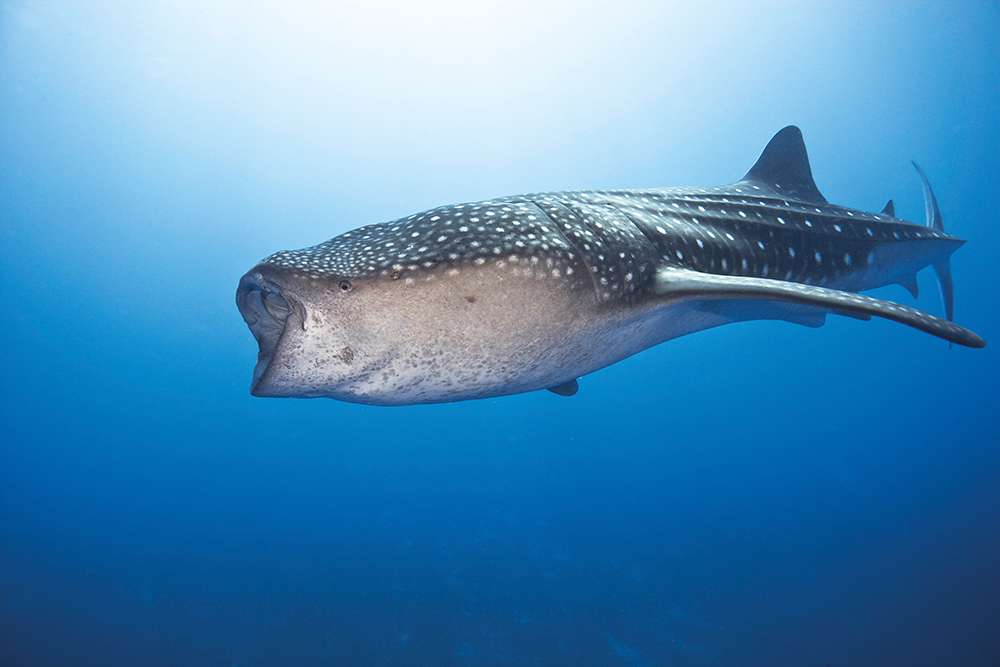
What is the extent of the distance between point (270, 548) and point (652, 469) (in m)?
22.5

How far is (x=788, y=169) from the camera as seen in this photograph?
18.7 ft

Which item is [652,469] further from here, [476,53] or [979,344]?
[979,344]

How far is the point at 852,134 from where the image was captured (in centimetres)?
3538

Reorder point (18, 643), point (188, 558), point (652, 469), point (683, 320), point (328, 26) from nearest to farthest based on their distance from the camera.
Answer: point (683, 320)
point (18, 643)
point (188, 558)
point (328, 26)
point (652, 469)

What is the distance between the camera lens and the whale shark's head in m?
2.06

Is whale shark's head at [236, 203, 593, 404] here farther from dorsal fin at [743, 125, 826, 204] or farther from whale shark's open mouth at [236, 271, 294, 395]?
dorsal fin at [743, 125, 826, 204]

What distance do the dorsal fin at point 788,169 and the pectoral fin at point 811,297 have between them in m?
3.49

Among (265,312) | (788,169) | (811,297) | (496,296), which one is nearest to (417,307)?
(496,296)

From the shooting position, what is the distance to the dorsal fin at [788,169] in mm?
5617

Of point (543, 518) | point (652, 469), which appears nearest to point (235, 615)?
point (543, 518)

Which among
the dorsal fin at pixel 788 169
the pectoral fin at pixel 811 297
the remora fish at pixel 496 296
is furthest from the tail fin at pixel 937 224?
the pectoral fin at pixel 811 297

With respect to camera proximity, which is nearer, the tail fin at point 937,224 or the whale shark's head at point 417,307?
the whale shark's head at point 417,307

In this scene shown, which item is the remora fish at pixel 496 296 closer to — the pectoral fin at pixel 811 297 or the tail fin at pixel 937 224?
the pectoral fin at pixel 811 297

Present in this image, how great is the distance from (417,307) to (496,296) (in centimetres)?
40
